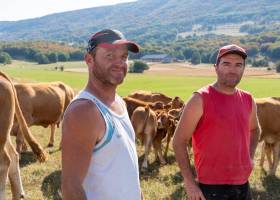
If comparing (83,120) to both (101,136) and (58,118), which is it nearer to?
(101,136)

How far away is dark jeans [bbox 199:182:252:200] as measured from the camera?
5.05 m

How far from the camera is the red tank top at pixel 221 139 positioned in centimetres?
496

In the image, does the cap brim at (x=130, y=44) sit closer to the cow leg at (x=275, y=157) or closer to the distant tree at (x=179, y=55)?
the cow leg at (x=275, y=157)

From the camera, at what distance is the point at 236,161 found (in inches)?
197

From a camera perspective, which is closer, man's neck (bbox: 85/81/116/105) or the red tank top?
man's neck (bbox: 85/81/116/105)

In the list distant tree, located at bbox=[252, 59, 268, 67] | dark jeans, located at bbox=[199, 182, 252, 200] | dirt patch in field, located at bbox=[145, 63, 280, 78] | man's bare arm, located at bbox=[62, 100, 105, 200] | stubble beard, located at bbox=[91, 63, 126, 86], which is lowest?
distant tree, located at bbox=[252, 59, 268, 67]

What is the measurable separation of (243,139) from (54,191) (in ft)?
17.0

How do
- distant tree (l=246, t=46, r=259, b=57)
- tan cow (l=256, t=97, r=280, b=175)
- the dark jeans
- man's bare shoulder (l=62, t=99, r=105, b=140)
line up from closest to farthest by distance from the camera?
man's bare shoulder (l=62, t=99, r=105, b=140) < the dark jeans < tan cow (l=256, t=97, r=280, b=175) < distant tree (l=246, t=46, r=259, b=57)

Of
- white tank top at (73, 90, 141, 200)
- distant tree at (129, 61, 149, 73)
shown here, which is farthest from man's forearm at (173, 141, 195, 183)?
distant tree at (129, 61, 149, 73)

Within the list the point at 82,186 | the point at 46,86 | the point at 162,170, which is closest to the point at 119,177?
the point at 82,186

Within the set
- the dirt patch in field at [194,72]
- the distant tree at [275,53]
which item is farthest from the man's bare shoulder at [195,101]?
the distant tree at [275,53]

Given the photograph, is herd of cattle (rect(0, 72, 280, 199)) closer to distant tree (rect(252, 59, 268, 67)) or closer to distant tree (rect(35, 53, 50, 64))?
distant tree (rect(252, 59, 268, 67))

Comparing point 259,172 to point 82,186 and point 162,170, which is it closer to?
point 162,170

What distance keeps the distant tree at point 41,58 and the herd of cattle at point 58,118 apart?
97.4 m
